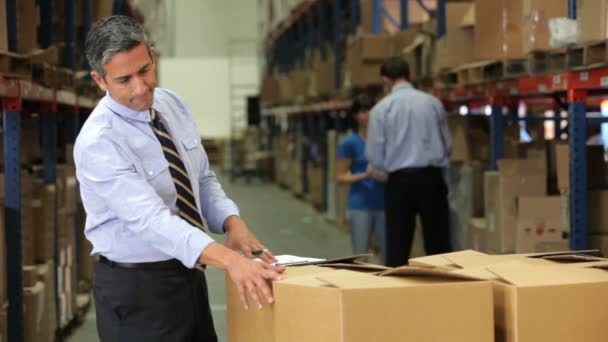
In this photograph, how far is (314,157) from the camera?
16.0 m

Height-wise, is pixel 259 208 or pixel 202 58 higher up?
pixel 202 58

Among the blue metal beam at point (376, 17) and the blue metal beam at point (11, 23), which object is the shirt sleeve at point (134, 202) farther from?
the blue metal beam at point (376, 17)

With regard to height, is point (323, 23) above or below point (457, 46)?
above

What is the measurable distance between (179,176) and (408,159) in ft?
12.9

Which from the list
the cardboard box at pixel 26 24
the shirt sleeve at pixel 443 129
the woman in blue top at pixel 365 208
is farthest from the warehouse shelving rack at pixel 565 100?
the cardboard box at pixel 26 24

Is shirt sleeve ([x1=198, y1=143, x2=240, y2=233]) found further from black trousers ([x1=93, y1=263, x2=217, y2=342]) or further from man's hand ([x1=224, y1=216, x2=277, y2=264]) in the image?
black trousers ([x1=93, y1=263, x2=217, y2=342])

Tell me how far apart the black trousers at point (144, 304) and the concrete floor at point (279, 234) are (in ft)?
11.2

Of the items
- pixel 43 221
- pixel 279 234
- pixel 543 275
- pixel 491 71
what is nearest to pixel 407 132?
pixel 491 71

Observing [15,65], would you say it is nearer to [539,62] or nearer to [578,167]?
[539,62]

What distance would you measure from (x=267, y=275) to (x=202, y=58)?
25.9 metres

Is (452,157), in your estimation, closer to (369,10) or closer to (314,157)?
(369,10)

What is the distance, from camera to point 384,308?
7.44 ft

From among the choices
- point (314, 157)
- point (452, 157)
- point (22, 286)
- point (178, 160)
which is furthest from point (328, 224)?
point (178, 160)

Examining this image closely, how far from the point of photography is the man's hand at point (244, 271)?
2.41m
